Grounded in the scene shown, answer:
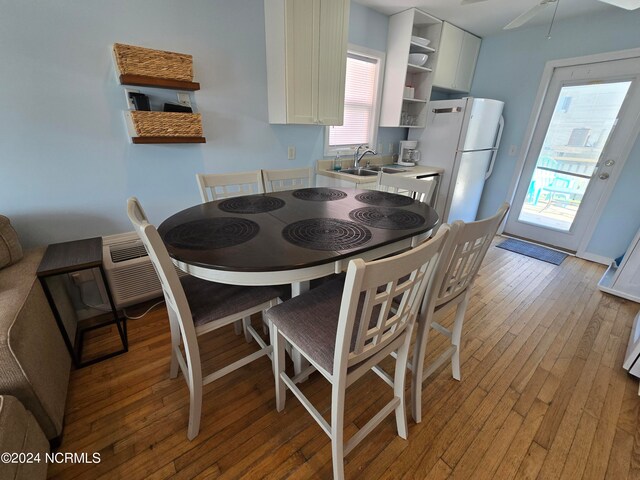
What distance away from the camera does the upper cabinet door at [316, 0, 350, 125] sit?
2.19 metres

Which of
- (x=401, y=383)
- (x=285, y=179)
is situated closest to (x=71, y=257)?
(x=285, y=179)

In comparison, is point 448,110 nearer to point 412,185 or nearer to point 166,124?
point 412,185

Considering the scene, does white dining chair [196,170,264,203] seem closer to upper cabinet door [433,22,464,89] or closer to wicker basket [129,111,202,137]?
wicker basket [129,111,202,137]

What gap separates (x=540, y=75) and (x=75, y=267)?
4638mm

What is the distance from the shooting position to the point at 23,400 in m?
1.04

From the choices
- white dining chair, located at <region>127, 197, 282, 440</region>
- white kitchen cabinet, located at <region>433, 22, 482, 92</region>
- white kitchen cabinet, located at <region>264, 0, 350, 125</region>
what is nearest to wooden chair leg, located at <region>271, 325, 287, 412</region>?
white dining chair, located at <region>127, 197, 282, 440</region>

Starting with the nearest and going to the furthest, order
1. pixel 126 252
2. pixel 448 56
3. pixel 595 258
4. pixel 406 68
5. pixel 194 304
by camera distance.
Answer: pixel 194 304, pixel 126 252, pixel 406 68, pixel 595 258, pixel 448 56

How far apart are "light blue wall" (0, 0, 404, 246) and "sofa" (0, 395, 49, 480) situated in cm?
118

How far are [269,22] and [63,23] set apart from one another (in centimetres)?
131

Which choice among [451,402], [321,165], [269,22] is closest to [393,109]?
[321,165]

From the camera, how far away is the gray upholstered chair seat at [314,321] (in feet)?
3.24

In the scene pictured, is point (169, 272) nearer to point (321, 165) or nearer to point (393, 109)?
point (321, 165)

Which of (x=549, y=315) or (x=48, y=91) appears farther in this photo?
(x=549, y=315)

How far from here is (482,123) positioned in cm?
312
